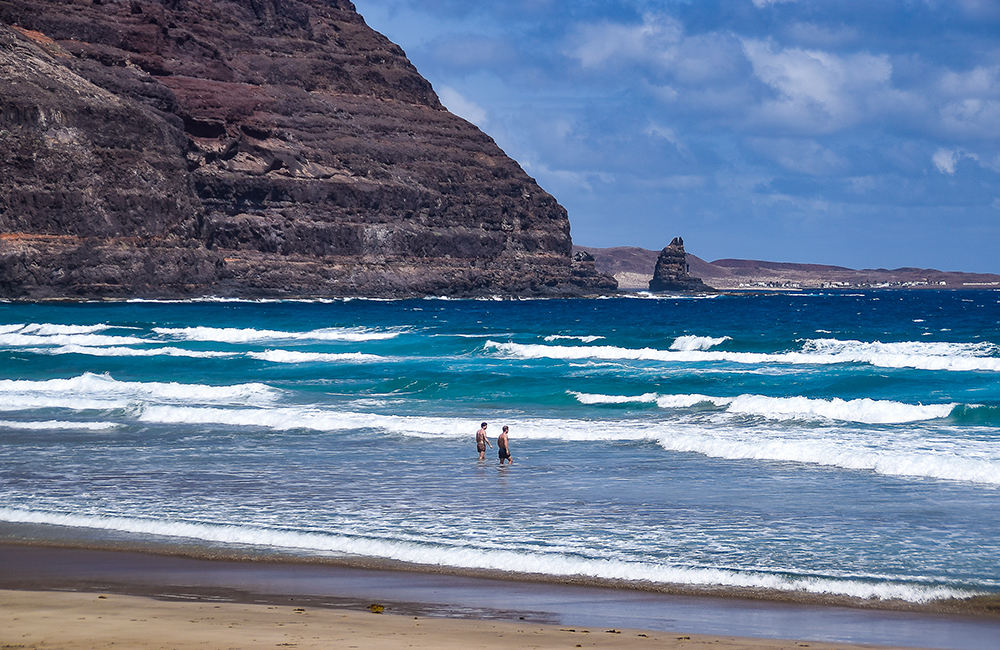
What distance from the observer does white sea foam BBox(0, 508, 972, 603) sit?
965 cm

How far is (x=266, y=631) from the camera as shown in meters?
7.64

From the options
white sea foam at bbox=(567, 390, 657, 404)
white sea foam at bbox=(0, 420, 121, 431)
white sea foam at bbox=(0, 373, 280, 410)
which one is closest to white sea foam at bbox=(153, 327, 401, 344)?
white sea foam at bbox=(0, 373, 280, 410)

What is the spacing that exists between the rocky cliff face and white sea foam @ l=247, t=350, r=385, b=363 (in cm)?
6262

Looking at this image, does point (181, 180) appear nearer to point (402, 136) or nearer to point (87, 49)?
point (87, 49)

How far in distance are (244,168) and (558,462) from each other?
120 m

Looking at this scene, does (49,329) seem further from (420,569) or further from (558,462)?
(420,569)

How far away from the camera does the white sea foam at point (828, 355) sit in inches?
1361

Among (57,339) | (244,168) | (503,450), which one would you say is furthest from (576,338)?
(244,168)

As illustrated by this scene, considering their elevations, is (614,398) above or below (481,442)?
below

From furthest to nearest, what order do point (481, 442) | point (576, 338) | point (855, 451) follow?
point (576, 338) → point (481, 442) → point (855, 451)

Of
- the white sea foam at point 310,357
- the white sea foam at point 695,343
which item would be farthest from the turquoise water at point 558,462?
the white sea foam at point 695,343

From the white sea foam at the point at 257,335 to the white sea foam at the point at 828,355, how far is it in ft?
37.9

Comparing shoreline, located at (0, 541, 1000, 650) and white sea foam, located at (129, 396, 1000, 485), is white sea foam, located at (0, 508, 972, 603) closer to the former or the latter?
shoreline, located at (0, 541, 1000, 650)

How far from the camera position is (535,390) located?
29.5 meters
